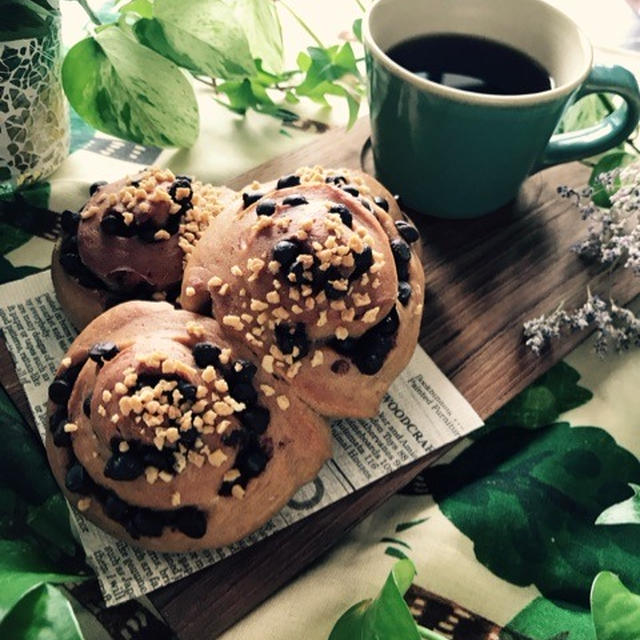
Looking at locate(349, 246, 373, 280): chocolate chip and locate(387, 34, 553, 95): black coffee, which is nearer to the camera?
locate(349, 246, 373, 280): chocolate chip

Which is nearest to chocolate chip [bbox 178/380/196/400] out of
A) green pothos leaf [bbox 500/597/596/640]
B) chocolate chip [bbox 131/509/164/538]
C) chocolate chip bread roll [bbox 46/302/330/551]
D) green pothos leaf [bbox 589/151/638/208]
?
chocolate chip bread roll [bbox 46/302/330/551]

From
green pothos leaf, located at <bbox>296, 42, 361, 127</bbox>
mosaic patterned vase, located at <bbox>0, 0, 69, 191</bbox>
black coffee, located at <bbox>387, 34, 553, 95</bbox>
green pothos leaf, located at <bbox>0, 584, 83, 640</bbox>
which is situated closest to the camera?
green pothos leaf, located at <bbox>0, 584, 83, 640</bbox>

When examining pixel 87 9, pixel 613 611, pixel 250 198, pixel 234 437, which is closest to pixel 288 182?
pixel 250 198

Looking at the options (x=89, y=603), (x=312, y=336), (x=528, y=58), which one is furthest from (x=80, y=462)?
(x=528, y=58)

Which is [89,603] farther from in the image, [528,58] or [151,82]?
[528,58]

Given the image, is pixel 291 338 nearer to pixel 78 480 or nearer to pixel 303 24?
pixel 78 480

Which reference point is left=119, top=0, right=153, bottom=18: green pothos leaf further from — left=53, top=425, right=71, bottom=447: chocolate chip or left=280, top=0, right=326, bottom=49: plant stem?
left=53, top=425, right=71, bottom=447: chocolate chip
